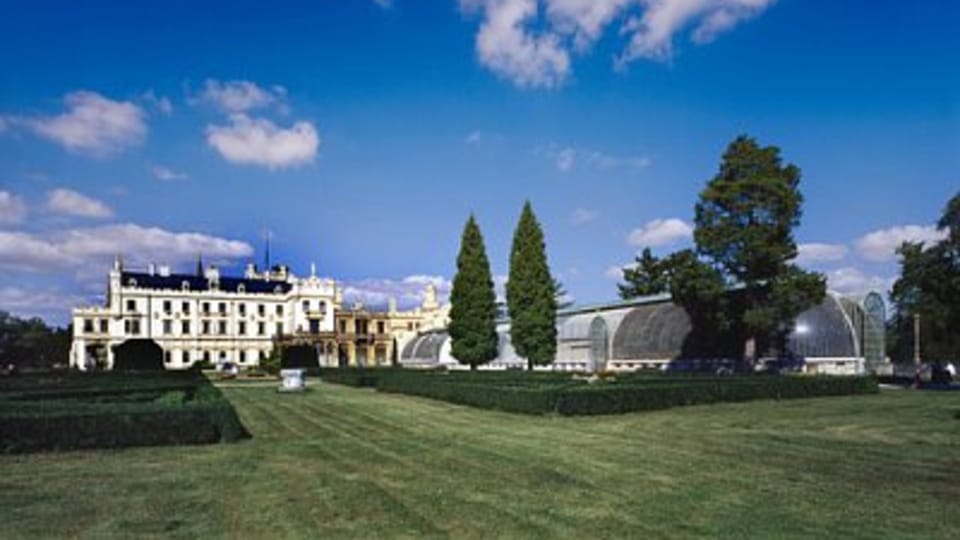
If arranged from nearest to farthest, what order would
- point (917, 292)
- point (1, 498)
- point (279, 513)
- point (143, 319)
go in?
point (279, 513)
point (1, 498)
point (917, 292)
point (143, 319)

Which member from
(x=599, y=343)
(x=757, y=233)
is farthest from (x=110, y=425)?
(x=599, y=343)

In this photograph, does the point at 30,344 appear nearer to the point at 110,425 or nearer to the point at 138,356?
the point at 138,356

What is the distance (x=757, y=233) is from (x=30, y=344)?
119 metres

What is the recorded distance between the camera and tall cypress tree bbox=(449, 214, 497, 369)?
64.6 metres

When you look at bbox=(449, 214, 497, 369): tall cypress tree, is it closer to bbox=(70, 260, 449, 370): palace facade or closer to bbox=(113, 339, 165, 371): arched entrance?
bbox=(113, 339, 165, 371): arched entrance

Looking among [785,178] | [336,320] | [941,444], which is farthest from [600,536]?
[336,320]

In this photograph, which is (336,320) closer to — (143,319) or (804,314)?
(143,319)

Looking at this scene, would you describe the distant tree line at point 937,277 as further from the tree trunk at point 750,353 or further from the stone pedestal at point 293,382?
the stone pedestal at point 293,382

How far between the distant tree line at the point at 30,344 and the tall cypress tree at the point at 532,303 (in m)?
91.9

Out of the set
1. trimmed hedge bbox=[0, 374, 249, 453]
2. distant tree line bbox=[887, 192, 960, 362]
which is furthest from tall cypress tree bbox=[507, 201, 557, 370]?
trimmed hedge bbox=[0, 374, 249, 453]

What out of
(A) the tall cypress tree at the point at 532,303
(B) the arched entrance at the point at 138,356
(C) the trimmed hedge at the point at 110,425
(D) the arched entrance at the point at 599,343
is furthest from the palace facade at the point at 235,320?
(C) the trimmed hedge at the point at 110,425

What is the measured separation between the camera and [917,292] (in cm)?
5697

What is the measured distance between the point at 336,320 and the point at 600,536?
122m

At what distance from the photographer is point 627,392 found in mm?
30891
